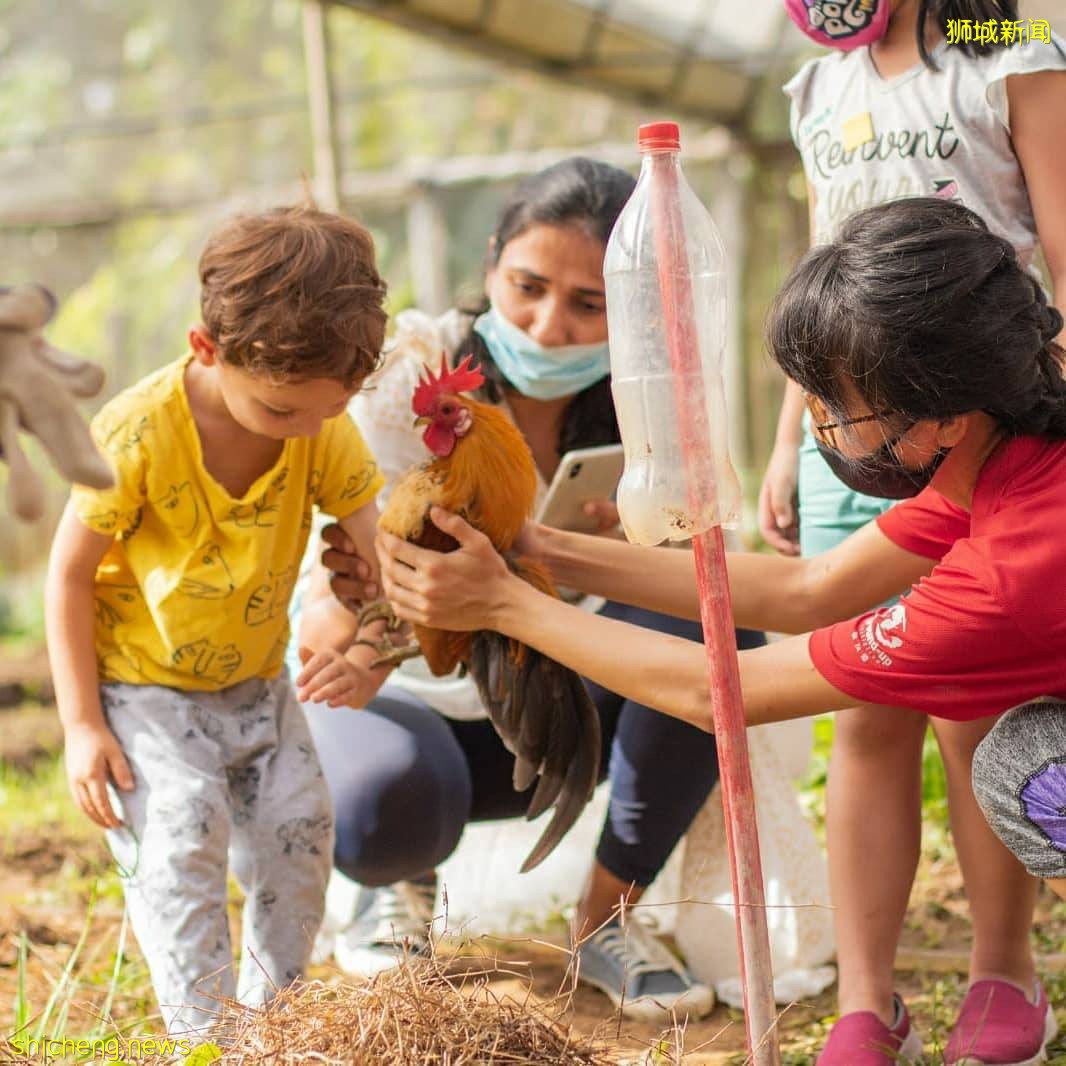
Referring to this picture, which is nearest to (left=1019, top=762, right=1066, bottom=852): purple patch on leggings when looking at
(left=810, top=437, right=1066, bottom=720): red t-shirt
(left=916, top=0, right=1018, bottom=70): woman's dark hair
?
(left=810, top=437, right=1066, bottom=720): red t-shirt

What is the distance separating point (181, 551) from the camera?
8.53 feet

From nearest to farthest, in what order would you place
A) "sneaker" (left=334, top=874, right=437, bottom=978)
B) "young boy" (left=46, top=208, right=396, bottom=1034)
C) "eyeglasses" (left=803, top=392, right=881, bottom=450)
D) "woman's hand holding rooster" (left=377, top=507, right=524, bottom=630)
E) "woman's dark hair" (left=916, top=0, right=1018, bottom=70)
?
"eyeglasses" (left=803, top=392, right=881, bottom=450) → "woman's hand holding rooster" (left=377, top=507, right=524, bottom=630) → "young boy" (left=46, top=208, right=396, bottom=1034) → "woman's dark hair" (left=916, top=0, right=1018, bottom=70) → "sneaker" (left=334, top=874, right=437, bottom=978)

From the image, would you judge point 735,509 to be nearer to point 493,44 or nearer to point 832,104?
point 832,104

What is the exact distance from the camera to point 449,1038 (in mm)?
1880

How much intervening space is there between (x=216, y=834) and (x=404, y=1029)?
0.77 meters

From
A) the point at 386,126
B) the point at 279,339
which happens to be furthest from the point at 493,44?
the point at 386,126

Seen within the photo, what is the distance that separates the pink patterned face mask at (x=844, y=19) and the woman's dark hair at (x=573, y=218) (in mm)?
525

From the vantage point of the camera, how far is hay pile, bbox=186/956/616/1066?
1.86 metres

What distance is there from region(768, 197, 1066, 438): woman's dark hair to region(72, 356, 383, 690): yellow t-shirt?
1.09 meters

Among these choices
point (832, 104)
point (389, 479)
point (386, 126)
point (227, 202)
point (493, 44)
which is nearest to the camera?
point (832, 104)

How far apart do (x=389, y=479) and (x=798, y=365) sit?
1.34 meters

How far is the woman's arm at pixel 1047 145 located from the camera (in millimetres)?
2551

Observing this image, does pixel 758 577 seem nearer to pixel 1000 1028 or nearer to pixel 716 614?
pixel 716 614

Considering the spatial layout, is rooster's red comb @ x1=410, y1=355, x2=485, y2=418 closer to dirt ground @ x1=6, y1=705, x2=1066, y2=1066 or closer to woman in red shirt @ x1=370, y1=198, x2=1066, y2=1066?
woman in red shirt @ x1=370, y1=198, x2=1066, y2=1066
